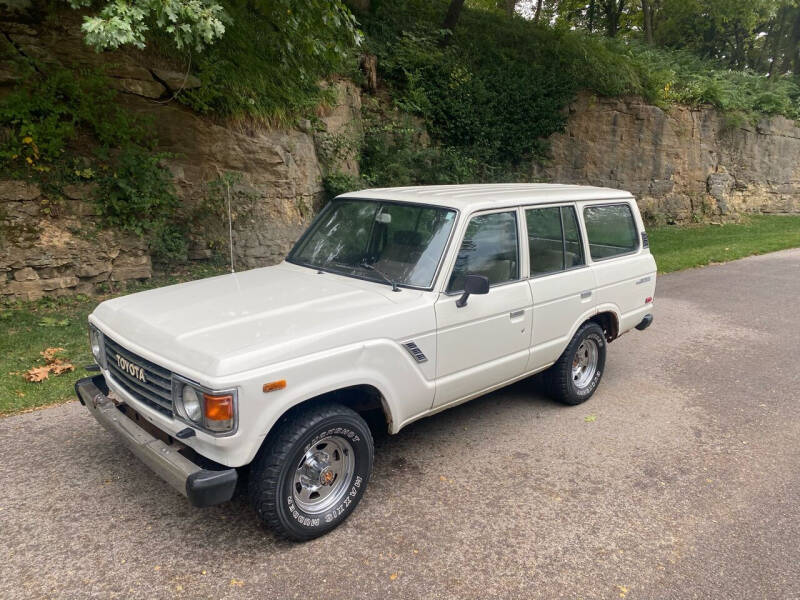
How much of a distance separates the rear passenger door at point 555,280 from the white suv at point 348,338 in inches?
0.6

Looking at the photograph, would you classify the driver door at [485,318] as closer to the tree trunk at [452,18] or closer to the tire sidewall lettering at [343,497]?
the tire sidewall lettering at [343,497]

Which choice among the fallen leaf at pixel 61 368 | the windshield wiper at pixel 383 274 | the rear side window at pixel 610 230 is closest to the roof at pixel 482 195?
the rear side window at pixel 610 230

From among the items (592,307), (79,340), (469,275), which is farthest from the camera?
(79,340)

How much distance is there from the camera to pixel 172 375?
122 inches

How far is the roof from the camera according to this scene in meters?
4.32

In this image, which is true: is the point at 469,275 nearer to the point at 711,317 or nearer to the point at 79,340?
the point at 79,340

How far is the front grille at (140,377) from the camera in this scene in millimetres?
3203

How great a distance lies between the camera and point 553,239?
15.9 feet

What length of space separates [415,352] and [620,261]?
2670 millimetres

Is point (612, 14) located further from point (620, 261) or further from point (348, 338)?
point (348, 338)

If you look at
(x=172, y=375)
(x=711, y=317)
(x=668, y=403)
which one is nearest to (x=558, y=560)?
(x=172, y=375)

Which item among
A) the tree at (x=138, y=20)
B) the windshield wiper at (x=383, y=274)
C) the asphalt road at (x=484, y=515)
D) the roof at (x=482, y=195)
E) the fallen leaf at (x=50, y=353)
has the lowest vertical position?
the asphalt road at (x=484, y=515)

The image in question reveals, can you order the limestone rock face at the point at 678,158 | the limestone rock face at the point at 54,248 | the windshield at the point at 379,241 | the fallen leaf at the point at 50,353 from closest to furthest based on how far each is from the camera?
the windshield at the point at 379,241
the fallen leaf at the point at 50,353
the limestone rock face at the point at 54,248
the limestone rock face at the point at 678,158

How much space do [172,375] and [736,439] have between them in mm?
4169
